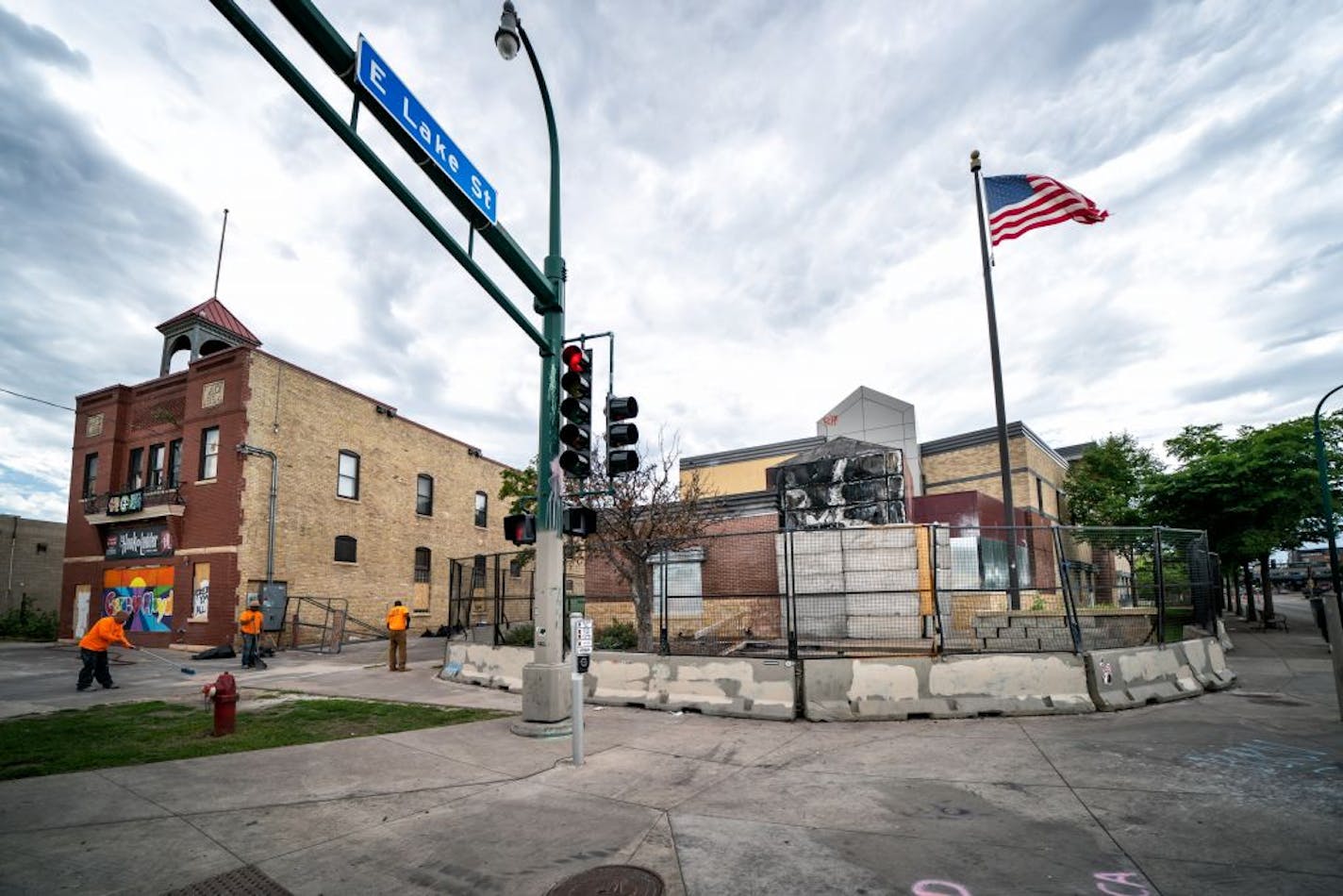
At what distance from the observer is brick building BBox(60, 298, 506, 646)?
2302 cm

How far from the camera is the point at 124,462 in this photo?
27.3 metres

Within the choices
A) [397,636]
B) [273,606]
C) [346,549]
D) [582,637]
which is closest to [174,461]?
[346,549]

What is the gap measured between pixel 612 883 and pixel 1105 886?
9.56 feet

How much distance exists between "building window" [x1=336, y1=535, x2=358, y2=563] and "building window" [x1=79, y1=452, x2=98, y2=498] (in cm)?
1096

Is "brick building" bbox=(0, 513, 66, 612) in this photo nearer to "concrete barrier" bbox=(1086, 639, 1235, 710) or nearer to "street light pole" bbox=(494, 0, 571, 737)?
"street light pole" bbox=(494, 0, 571, 737)

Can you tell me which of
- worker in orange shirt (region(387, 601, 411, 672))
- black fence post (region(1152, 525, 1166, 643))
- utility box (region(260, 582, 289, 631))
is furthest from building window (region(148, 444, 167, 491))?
black fence post (region(1152, 525, 1166, 643))

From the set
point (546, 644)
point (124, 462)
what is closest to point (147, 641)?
point (124, 462)

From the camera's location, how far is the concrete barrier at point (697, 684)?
9625 mm

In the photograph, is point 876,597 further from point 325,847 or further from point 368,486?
point 368,486

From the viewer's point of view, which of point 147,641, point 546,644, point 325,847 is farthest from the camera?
point 147,641

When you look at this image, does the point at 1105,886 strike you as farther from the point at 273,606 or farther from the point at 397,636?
the point at 273,606

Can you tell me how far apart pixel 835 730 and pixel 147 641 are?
25729 mm

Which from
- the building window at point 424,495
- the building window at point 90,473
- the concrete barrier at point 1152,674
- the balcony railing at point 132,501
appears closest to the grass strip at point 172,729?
the concrete barrier at point 1152,674

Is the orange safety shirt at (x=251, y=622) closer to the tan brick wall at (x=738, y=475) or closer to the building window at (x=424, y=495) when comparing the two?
the building window at (x=424, y=495)
